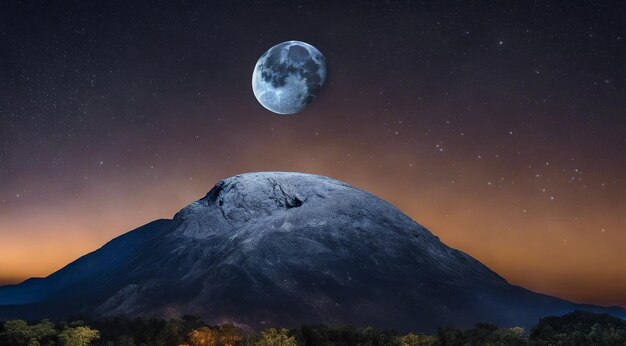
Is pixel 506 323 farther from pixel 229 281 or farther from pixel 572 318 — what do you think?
pixel 572 318

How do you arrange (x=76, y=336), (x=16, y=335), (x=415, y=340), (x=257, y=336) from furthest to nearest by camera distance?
(x=415, y=340) → (x=257, y=336) → (x=76, y=336) → (x=16, y=335)

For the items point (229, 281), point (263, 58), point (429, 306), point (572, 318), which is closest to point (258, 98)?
point (263, 58)

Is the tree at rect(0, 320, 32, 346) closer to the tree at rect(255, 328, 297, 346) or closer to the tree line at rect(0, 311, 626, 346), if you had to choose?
the tree line at rect(0, 311, 626, 346)

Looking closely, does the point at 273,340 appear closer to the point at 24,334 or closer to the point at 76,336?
the point at 76,336

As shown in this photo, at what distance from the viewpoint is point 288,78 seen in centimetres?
16562

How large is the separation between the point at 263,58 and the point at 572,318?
111463 millimetres

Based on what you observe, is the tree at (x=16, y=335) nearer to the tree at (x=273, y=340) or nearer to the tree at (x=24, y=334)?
the tree at (x=24, y=334)

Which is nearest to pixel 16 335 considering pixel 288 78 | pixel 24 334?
pixel 24 334

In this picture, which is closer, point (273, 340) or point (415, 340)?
point (273, 340)

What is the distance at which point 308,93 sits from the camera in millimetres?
166125

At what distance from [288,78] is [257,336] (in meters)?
116

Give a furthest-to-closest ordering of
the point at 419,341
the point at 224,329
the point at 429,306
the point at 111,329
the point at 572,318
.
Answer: the point at 429,306
the point at 572,318
the point at 111,329
the point at 419,341
the point at 224,329

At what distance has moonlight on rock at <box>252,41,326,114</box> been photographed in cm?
16500

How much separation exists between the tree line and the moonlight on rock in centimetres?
9806
